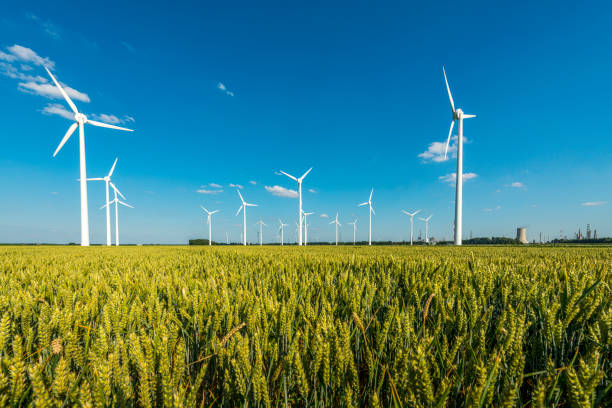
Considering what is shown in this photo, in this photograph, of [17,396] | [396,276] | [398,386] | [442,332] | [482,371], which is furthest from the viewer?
[396,276]

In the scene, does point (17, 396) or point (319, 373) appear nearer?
point (17, 396)

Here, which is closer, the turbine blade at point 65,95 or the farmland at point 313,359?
the farmland at point 313,359

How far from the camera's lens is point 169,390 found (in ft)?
2.56

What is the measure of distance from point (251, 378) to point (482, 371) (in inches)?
27.2

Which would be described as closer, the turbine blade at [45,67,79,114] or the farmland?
the farmland

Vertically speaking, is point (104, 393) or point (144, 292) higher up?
point (104, 393)

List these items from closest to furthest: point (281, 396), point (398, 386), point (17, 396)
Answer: point (17, 396) → point (398, 386) → point (281, 396)

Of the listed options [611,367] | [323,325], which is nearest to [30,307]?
[323,325]

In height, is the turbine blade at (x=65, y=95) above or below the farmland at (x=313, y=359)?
above

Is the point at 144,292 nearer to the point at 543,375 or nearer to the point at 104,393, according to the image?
the point at 104,393

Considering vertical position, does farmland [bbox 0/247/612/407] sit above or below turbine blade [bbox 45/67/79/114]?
below

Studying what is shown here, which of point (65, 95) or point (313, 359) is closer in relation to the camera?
point (313, 359)

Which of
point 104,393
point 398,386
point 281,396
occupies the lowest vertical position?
point 281,396

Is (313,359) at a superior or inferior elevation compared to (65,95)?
inferior
